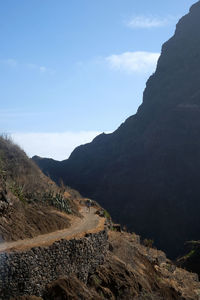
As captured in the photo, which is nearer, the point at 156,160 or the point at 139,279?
the point at 139,279

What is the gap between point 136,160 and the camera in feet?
314

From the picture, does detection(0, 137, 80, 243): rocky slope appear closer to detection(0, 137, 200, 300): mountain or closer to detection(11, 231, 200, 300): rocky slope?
detection(0, 137, 200, 300): mountain

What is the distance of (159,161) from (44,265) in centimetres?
8080

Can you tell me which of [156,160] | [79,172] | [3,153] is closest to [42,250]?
[3,153]

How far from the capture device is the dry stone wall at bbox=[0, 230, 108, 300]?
413 inches

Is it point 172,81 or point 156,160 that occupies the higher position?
point 172,81

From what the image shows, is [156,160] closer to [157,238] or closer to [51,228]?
[157,238]

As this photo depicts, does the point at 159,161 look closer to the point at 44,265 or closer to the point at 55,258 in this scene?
the point at 55,258

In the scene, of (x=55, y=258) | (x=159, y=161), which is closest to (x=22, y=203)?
(x=55, y=258)

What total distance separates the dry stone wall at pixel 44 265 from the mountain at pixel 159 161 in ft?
180

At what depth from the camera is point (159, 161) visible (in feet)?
299

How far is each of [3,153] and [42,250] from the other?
13.6 m

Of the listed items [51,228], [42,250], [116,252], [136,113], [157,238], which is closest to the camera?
[42,250]

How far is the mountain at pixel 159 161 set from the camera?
78.6 meters
